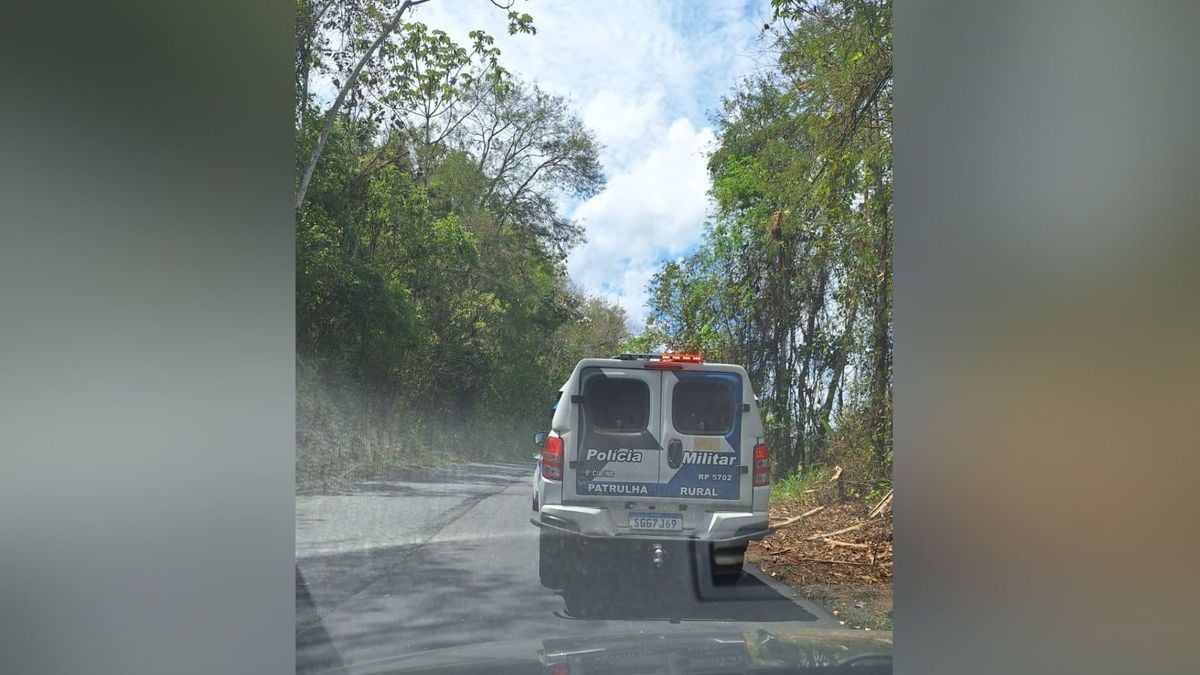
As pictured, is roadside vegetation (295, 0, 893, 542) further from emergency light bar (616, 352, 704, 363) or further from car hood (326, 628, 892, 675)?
car hood (326, 628, 892, 675)

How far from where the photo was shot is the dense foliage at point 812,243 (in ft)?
28.9

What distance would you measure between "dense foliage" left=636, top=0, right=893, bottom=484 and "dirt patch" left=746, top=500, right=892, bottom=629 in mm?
823

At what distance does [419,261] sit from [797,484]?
6593 millimetres

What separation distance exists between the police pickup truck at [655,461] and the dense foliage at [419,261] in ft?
13.6

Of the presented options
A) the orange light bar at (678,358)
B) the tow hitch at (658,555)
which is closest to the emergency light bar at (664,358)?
the orange light bar at (678,358)

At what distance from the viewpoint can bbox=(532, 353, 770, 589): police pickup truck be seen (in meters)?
5.88

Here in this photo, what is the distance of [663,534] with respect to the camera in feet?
19.6

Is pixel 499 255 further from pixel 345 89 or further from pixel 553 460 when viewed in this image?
pixel 553 460

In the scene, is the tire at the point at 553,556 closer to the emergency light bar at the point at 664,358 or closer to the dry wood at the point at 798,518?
the emergency light bar at the point at 664,358
